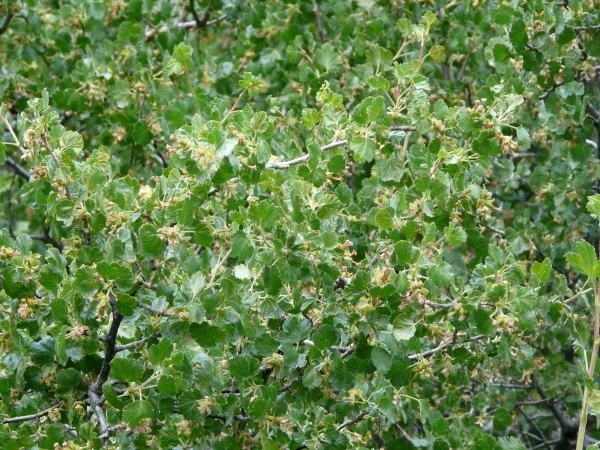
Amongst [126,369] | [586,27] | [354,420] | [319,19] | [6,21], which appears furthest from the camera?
[319,19]

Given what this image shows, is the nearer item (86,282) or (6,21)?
(86,282)

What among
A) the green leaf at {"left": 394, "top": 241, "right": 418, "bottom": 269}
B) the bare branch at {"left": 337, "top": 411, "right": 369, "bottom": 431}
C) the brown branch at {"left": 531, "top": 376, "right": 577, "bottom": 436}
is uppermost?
the green leaf at {"left": 394, "top": 241, "right": 418, "bottom": 269}

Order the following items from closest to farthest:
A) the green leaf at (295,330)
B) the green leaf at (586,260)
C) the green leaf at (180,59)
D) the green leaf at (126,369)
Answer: the green leaf at (586,260), the green leaf at (126,369), the green leaf at (295,330), the green leaf at (180,59)

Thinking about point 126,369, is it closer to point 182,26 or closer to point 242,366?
point 242,366

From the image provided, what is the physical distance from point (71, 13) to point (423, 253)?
8.70ft

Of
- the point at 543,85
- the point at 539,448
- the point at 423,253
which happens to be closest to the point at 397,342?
the point at 423,253

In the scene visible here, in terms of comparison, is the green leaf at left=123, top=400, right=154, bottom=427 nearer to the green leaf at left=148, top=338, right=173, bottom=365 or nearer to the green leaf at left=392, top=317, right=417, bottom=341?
the green leaf at left=148, top=338, right=173, bottom=365

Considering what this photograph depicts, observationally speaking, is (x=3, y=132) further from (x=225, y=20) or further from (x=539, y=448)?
(x=539, y=448)

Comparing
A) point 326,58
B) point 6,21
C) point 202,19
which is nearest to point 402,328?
point 326,58

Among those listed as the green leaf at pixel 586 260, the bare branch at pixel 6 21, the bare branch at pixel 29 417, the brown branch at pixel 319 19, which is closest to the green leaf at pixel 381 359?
the green leaf at pixel 586 260

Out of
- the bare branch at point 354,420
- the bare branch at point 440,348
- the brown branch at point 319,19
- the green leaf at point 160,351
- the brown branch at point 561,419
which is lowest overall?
the brown branch at point 561,419

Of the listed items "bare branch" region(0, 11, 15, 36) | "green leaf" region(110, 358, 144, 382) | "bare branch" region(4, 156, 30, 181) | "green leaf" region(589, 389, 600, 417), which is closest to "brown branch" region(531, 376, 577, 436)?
"green leaf" region(589, 389, 600, 417)

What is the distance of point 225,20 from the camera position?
5.12 m

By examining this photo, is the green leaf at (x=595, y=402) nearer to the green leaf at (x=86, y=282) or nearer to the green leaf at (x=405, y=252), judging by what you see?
the green leaf at (x=405, y=252)
